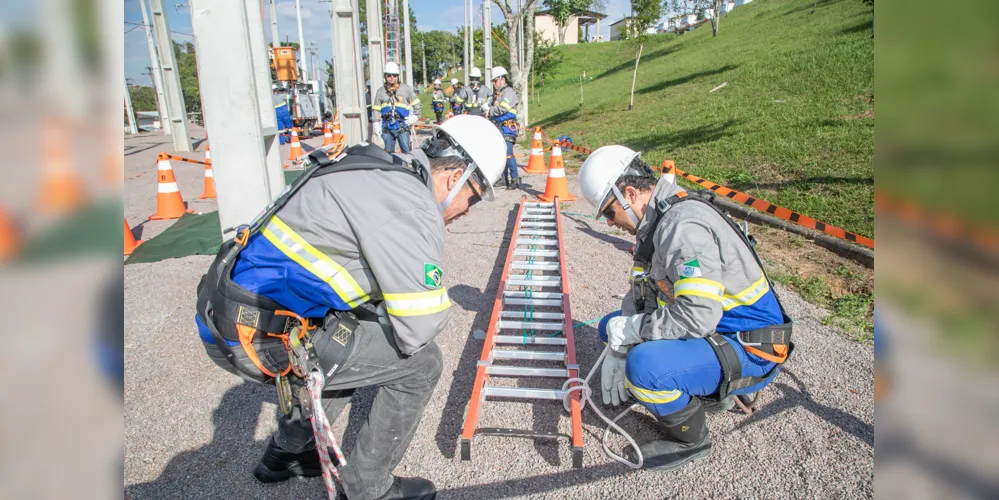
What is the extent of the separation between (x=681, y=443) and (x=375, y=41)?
46.9 ft

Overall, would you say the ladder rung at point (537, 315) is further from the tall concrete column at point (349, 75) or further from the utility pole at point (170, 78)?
the utility pole at point (170, 78)

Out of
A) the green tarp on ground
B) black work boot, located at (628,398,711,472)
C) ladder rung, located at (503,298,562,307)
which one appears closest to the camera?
black work boot, located at (628,398,711,472)

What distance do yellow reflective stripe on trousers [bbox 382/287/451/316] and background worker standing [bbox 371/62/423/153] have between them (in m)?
10.8

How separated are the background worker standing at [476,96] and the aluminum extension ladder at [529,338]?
7.79 m

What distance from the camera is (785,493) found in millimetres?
2898

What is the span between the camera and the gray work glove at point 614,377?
351 cm

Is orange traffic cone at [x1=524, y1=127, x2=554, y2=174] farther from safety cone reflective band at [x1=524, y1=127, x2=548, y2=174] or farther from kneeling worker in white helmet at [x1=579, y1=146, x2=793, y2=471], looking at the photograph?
kneeling worker in white helmet at [x1=579, y1=146, x2=793, y2=471]

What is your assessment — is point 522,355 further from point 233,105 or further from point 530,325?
point 233,105

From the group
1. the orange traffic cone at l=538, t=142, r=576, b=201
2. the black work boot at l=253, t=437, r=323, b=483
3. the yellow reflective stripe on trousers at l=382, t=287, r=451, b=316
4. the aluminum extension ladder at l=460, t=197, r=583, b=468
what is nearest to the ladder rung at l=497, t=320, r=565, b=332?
the aluminum extension ladder at l=460, t=197, r=583, b=468

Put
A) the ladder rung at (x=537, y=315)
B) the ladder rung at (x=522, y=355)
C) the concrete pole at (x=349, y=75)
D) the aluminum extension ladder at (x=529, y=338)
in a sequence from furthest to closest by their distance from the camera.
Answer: the concrete pole at (x=349, y=75) < the ladder rung at (x=537, y=315) < the ladder rung at (x=522, y=355) < the aluminum extension ladder at (x=529, y=338)

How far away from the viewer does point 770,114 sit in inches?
484

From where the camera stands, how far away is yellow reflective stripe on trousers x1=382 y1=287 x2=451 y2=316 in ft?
7.75
